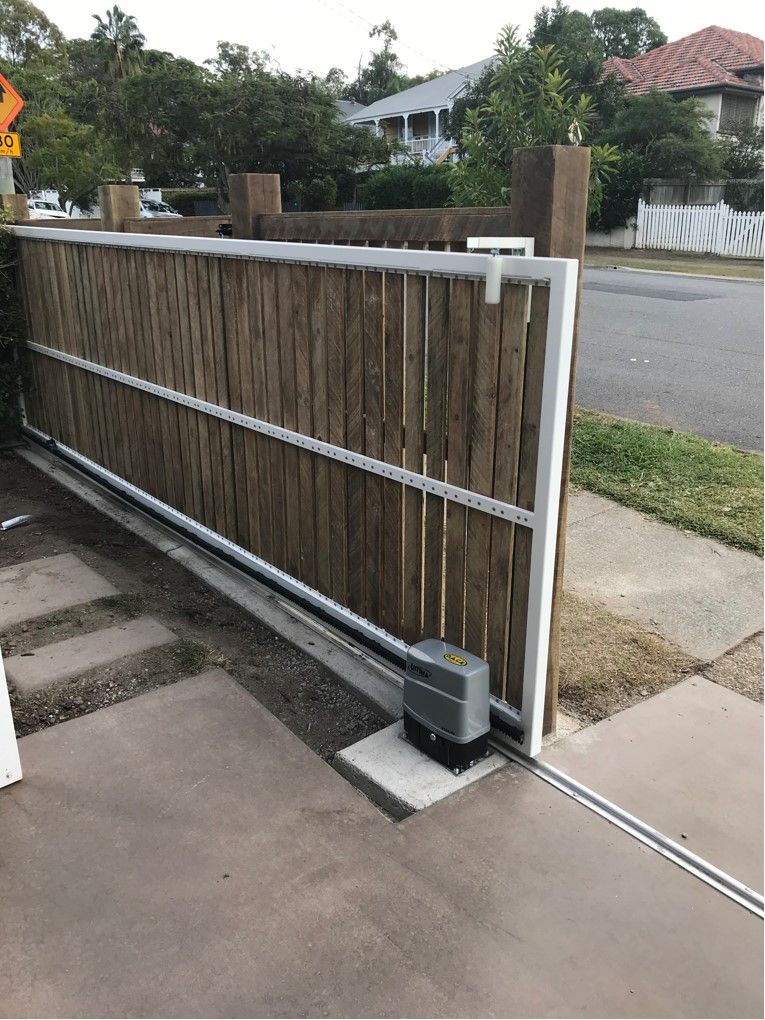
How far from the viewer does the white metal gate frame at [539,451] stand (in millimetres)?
2713

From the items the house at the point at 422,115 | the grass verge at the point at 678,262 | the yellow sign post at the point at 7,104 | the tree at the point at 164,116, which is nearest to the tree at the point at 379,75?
the house at the point at 422,115

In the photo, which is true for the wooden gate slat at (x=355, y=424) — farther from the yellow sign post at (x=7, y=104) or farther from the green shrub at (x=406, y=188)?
the green shrub at (x=406, y=188)

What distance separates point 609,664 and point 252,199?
2.91 metres

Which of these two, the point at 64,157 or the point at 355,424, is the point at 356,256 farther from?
the point at 64,157

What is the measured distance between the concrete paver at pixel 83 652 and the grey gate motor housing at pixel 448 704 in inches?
59.0

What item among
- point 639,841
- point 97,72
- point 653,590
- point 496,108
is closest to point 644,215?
point 496,108

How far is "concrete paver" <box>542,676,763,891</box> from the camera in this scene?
278cm

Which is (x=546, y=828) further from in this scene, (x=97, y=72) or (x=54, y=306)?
(x=97, y=72)

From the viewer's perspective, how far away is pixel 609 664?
12.6ft

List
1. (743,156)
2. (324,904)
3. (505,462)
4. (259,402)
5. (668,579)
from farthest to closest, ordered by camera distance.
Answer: (743,156) → (668,579) → (259,402) → (505,462) → (324,904)

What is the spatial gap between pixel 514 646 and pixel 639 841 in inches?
30.6

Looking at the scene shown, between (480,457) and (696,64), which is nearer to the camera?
(480,457)

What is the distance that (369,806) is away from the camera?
2988 millimetres

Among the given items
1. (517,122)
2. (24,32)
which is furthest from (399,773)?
(24,32)
